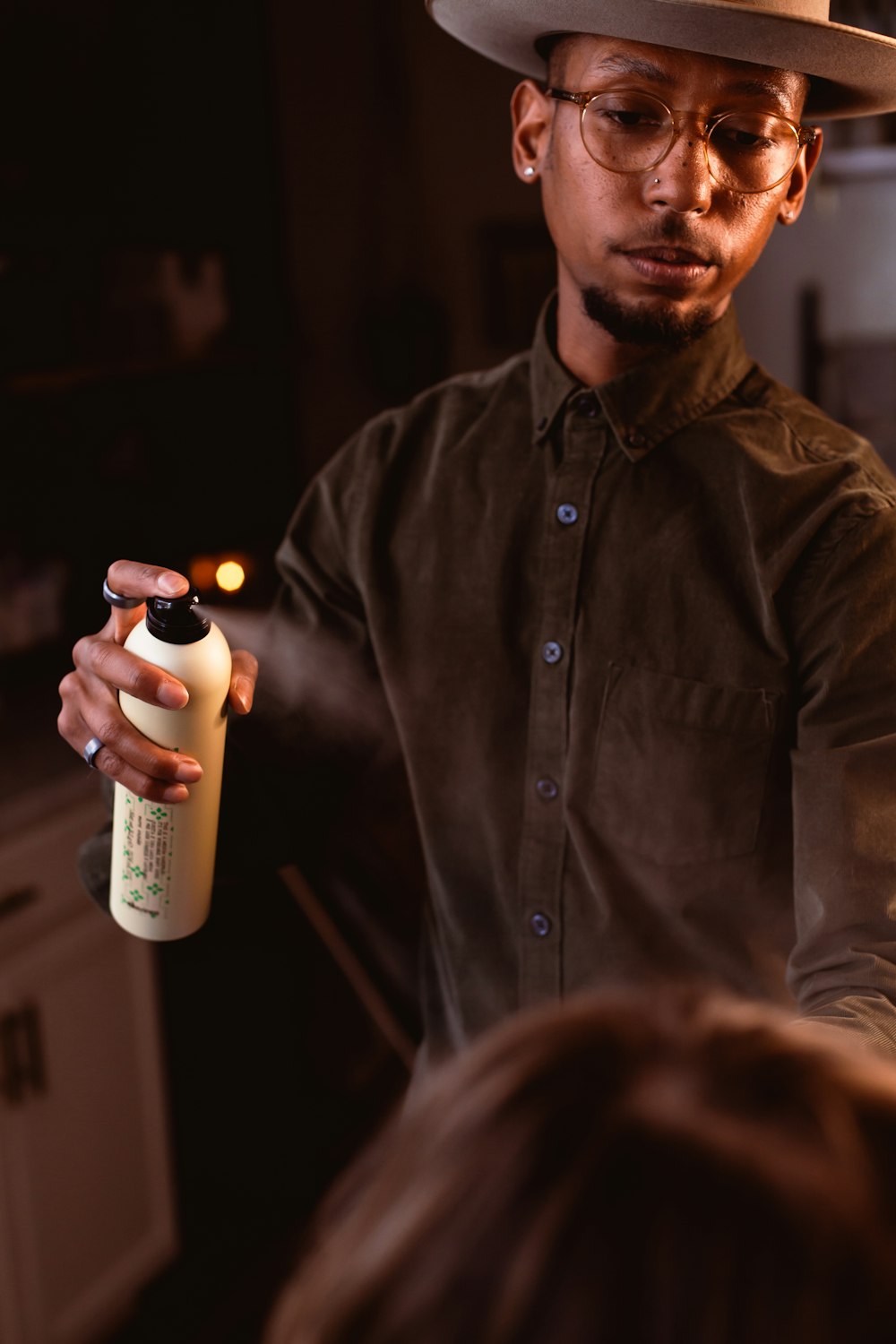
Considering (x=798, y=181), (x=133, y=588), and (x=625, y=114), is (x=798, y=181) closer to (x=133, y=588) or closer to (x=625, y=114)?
(x=625, y=114)

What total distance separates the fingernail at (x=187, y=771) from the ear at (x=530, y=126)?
0.66 metres

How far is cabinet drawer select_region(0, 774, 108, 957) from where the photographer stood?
205 centimetres

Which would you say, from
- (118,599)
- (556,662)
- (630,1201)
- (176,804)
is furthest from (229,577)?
(630,1201)

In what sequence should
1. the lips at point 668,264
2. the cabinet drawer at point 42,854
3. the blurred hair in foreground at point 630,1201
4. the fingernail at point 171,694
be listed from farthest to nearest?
the cabinet drawer at point 42,854
the lips at point 668,264
the fingernail at point 171,694
the blurred hair in foreground at point 630,1201

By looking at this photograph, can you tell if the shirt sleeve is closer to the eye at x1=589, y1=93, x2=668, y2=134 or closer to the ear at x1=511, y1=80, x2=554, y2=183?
the eye at x1=589, y1=93, x2=668, y2=134

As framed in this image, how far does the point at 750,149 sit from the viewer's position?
1.13 meters

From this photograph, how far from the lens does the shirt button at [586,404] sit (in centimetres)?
131

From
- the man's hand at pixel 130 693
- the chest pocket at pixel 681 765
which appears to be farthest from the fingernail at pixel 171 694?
the chest pocket at pixel 681 765

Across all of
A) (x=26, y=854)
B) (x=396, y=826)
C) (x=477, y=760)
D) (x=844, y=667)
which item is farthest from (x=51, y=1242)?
(x=844, y=667)

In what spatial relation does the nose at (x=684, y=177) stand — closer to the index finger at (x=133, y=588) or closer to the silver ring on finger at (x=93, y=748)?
the index finger at (x=133, y=588)

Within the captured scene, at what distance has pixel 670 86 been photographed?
1.10 metres

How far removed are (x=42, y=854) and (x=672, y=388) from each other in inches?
53.0

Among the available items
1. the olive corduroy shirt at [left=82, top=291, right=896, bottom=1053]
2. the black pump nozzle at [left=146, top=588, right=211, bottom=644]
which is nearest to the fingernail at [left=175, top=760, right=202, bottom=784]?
the black pump nozzle at [left=146, top=588, right=211, bottom=644]

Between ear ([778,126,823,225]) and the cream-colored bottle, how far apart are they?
0.67 metres
